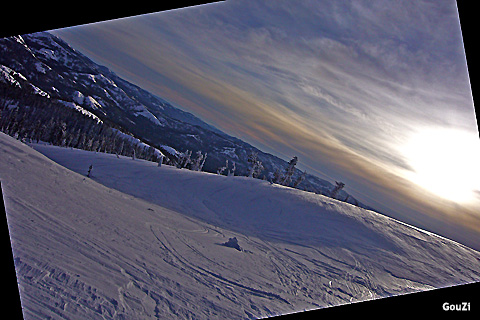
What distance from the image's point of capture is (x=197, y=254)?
10359mm

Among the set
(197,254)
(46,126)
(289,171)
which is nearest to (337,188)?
(289,171)

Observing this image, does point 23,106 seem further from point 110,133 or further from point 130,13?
point 130,13

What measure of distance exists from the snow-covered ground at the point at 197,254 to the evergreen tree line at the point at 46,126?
62.5 m

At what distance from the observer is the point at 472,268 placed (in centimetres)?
1738

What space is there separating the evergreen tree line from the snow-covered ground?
62.5m

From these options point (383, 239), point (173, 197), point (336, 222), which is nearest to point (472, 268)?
point (383, 239)

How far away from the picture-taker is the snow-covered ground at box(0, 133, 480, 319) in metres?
5.84

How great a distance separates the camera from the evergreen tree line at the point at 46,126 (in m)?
77.8

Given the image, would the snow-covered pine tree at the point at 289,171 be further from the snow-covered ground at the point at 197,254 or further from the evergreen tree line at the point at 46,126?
the evergreen tree line at the point at 46,126

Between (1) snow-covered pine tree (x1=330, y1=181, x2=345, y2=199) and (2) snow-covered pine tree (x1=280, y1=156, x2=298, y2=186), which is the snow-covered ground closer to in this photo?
(2) snow-covered pine tree (x1=280, y1=156, x2=298, y2=186)

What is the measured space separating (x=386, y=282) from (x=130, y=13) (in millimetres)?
15116

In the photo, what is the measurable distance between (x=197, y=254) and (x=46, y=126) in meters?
103

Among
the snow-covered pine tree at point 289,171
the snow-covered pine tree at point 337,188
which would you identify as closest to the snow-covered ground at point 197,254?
the snow-covered pine tree at point 289,171

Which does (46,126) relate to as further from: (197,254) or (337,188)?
(197,254)
